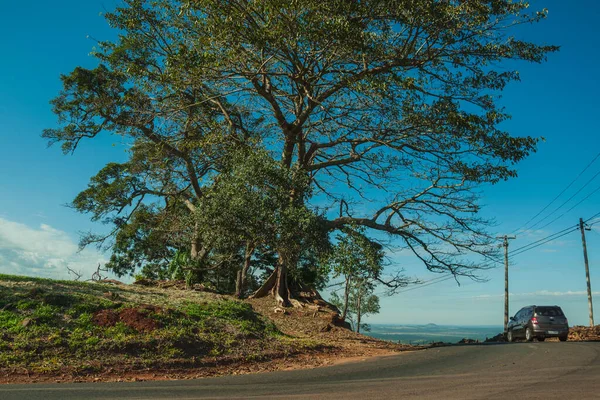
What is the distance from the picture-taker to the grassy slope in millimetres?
10703

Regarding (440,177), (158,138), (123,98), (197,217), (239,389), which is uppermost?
(123,98)

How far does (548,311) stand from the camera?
22.2 m

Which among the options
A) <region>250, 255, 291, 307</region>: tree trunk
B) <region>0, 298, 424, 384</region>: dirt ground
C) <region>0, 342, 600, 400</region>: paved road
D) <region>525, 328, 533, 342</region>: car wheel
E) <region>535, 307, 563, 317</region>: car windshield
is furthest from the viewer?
<region>525, 328, 533, 342</region>: car wheel

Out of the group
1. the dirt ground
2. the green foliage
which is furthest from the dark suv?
the green foliage

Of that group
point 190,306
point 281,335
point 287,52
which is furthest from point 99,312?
point 287,52

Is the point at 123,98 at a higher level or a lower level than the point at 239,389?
higher

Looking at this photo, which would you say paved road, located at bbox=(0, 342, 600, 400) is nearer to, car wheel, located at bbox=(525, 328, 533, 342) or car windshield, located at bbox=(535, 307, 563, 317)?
car windshield, located at bbox=(535, 307, 563, 317)

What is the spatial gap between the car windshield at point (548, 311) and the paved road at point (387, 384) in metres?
10.3

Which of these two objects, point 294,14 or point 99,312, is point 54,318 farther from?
point 294,14

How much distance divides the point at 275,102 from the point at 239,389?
513 inches

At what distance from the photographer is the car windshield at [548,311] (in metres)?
22.0

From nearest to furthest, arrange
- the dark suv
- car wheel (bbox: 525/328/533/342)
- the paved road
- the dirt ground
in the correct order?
the paved road < the dirt ground < the dark suv < car wheel (bbox: 525/328/533/342)

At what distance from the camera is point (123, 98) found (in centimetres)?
2309

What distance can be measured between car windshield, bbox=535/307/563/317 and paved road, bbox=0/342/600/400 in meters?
10.3
